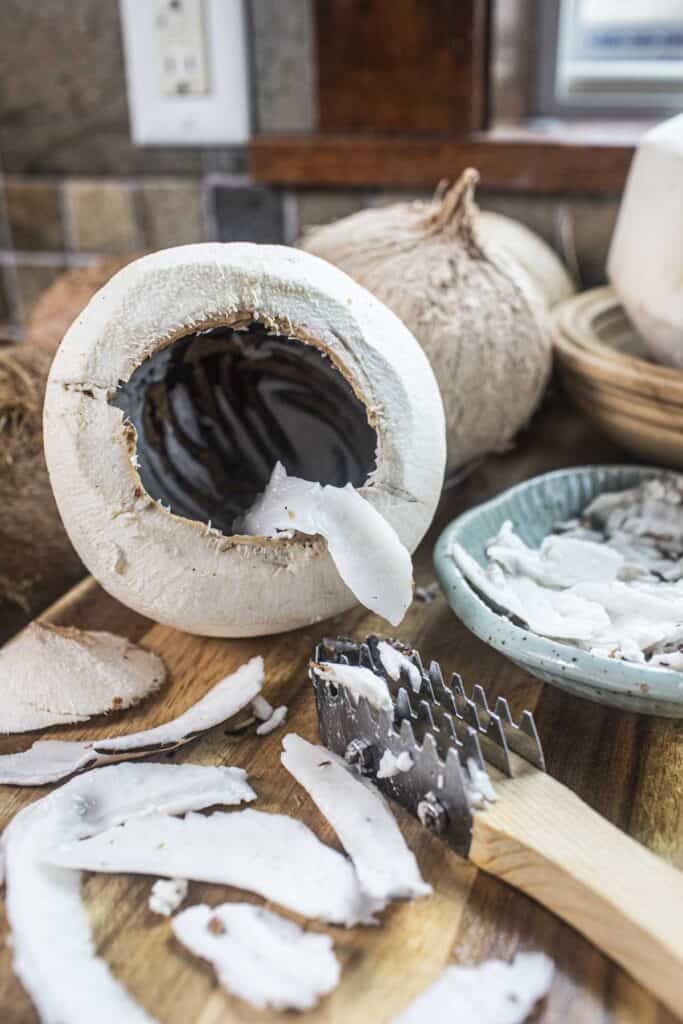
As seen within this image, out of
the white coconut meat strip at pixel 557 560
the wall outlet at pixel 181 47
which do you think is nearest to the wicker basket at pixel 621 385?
the white coconut meat strip at pixel 557 560

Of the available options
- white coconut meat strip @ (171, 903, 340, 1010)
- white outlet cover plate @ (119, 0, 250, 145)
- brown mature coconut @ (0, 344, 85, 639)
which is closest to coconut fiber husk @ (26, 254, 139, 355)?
brown mature coconut @ (0, 344, 85, 639)

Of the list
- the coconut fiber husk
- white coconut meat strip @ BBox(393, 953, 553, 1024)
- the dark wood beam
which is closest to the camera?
white coconut meat strip @ BBox(393, 953, 553, 1024)

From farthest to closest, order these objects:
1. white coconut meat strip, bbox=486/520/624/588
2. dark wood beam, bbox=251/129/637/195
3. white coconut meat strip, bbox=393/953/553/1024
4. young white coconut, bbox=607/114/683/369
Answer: dark wood beam, bbox=251/129/637/195, young white coconut, bbox=607/114/683/369, white coconut meat strip, bbox=486/520/624/588, white coconut meat strip, bbox=393/953/553/1024

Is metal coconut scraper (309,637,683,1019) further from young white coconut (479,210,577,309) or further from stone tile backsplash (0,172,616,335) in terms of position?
stone tile backsplash (0,172,616,335)

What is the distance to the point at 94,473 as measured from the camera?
1.80ft

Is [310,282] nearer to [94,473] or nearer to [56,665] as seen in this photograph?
[94,473]

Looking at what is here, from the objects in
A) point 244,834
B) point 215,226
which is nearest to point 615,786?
point 244,834

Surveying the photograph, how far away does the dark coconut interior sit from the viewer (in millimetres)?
668

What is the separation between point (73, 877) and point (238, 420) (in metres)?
0.37

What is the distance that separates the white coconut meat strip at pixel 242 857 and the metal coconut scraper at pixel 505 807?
53mm

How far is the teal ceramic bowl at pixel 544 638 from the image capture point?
0.49m

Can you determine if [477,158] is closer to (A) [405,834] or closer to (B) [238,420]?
(B) [238,420]

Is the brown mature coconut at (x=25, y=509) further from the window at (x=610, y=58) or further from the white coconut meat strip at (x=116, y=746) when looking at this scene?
the window at (x=610, y=58)

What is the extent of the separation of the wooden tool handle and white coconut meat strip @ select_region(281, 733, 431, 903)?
0.12ft
